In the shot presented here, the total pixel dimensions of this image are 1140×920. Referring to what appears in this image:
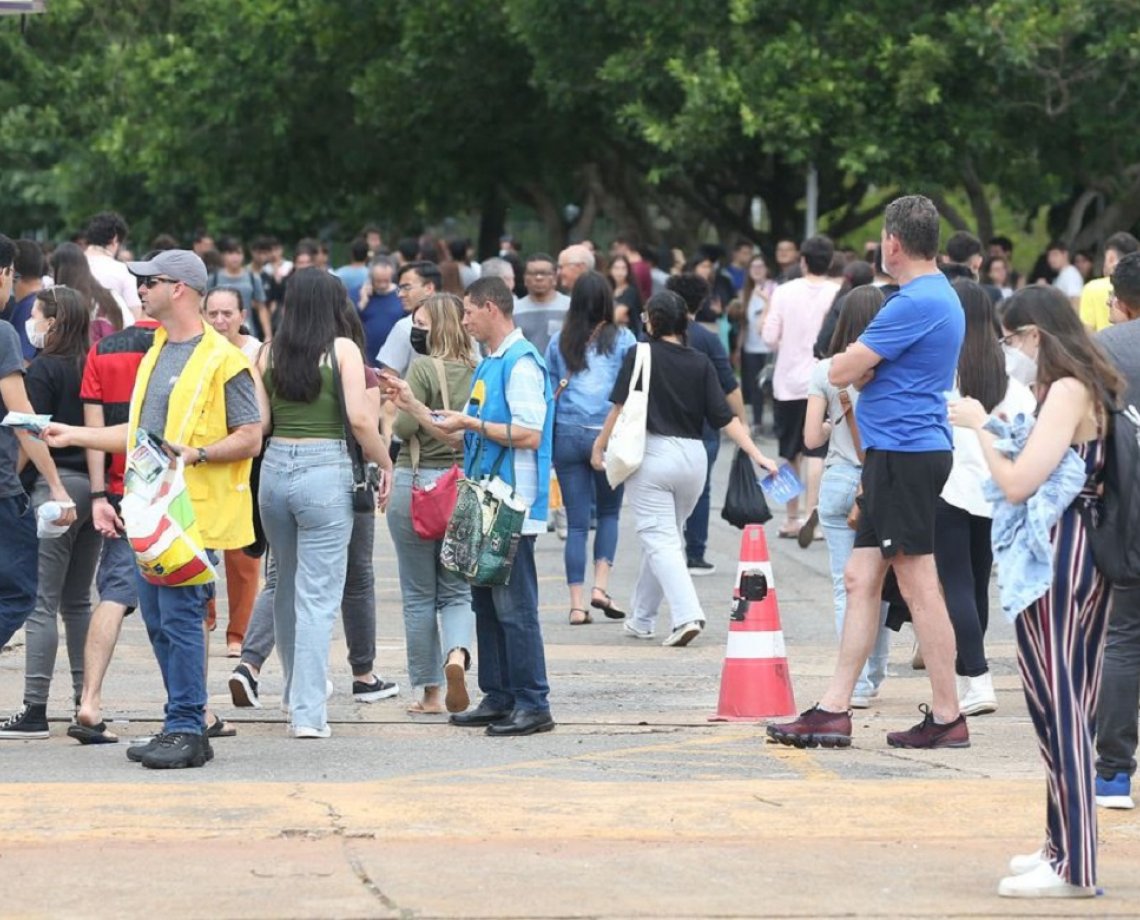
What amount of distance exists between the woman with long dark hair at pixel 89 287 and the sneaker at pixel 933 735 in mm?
4292

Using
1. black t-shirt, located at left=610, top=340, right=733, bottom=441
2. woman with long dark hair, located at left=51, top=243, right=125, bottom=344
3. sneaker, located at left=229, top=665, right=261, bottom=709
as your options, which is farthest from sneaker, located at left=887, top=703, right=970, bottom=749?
woman with long dark hair, located at left=51, top=243, right=125, bottom=344

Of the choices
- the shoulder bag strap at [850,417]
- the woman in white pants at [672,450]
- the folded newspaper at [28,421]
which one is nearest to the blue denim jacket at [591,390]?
the woman in white pants at [672,450]

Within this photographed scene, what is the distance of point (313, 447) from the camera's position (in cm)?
855

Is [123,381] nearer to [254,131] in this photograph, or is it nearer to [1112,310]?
[1112,310]

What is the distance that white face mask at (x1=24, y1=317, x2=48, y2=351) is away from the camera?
387 inches

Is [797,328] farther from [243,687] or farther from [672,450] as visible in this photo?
[243,687]

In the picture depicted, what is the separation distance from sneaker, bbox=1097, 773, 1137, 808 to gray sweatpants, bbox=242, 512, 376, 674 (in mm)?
3305

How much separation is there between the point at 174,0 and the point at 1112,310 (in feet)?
96.7

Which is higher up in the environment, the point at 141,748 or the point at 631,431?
the point at 631,431

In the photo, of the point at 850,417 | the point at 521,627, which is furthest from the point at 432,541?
the point at 850,417

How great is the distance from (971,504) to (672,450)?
2.55m

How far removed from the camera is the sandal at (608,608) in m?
12.3

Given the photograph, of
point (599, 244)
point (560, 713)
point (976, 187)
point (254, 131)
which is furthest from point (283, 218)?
point (560, 713)

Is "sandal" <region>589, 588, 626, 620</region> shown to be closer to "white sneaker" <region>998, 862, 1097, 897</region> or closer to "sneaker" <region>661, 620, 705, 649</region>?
"sneaker" <region>661, 620, 705, 649</region>
